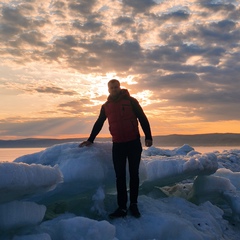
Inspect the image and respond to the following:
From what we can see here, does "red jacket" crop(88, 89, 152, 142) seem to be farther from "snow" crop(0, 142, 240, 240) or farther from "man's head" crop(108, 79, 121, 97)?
"snow" crop(0, 142, 240, 240)

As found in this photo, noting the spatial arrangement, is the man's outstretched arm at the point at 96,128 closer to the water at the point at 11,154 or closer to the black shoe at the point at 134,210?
the black shoe at the point at 134,210

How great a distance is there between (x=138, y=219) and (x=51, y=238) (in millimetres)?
1262

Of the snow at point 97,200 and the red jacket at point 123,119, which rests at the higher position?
the red jacket at point 123,119

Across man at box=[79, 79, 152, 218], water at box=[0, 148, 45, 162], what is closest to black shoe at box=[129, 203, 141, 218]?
man at box=[79, 79, 152, 218]

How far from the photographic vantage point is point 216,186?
614 centimetres

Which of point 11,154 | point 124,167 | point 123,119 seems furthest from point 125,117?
point 11,154

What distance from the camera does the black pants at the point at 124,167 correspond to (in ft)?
15.2

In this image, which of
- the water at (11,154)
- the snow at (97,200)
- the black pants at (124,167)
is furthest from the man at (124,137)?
the water at (11,154)

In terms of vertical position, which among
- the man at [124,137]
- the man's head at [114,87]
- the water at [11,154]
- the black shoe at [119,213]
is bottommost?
the black shoe at [119,213]

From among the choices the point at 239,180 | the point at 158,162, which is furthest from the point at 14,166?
the point at 239,180

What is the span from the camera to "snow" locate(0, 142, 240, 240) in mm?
3320

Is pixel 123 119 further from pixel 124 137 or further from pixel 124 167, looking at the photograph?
pixel 124 167

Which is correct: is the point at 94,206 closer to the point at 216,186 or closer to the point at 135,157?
the point at 135,157

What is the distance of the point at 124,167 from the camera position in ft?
15.3
